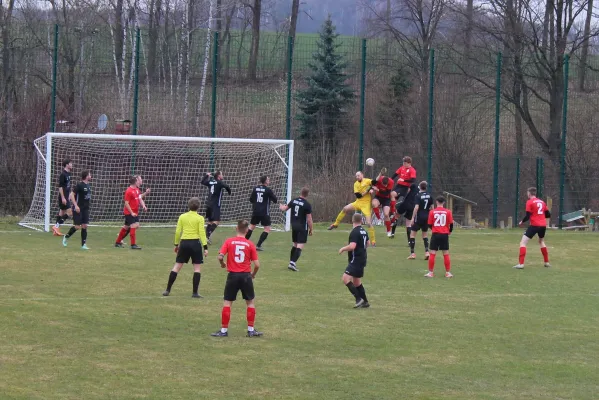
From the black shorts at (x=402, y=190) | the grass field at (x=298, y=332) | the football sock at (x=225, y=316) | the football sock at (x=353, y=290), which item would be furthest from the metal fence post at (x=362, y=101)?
the football sock at (x=225, y=316)

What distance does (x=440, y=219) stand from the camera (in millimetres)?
19234

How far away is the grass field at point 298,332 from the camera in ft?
34.1

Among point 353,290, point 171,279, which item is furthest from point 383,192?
point 171,279

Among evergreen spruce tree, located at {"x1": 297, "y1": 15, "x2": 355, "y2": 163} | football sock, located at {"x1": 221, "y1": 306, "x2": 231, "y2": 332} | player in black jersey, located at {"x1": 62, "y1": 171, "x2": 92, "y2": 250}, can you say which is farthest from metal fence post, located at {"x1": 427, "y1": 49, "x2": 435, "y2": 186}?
football sock, located at {"x1": 221, "y1": 306, "x2": 231, "y2": 332}

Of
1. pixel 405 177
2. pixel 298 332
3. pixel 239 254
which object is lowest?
pixel 298 332

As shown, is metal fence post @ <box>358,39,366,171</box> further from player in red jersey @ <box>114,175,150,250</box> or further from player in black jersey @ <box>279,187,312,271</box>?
player in black jersey @ <box>279,187,312,271</box>

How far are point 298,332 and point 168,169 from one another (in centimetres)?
1709

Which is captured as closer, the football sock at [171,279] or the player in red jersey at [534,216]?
the football sock at [171,279]

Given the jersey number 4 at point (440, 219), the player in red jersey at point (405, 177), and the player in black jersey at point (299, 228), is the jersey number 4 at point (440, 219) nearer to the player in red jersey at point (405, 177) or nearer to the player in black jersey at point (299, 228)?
the player in black jersey at point (299, 228)

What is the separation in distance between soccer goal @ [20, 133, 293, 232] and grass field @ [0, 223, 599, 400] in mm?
7054

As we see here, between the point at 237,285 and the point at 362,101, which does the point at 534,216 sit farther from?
the point at 362,101

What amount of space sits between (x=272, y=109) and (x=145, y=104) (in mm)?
4812

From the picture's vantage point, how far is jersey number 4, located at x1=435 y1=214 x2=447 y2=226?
63.2ft

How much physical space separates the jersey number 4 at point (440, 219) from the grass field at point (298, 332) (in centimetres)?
130
